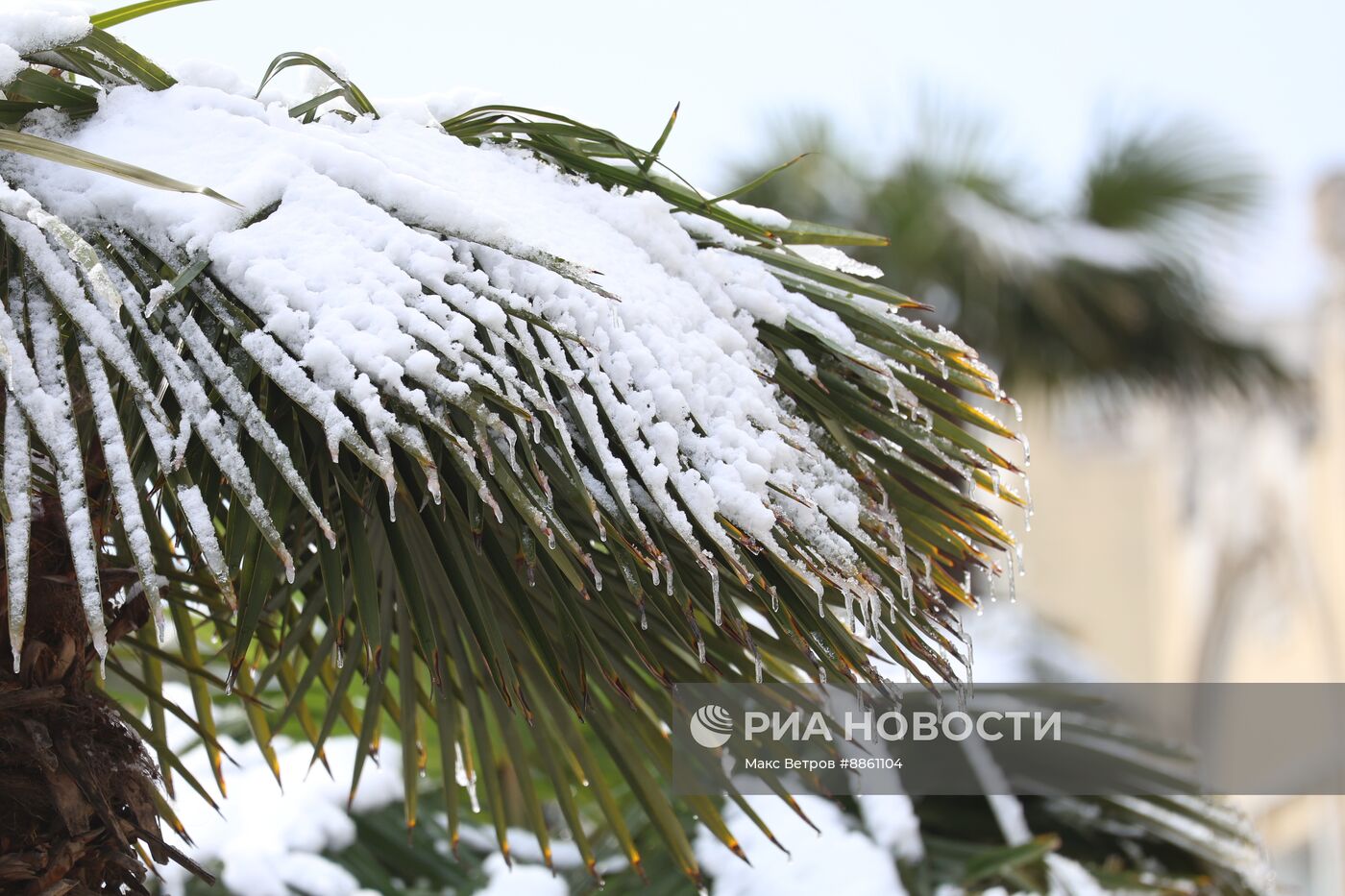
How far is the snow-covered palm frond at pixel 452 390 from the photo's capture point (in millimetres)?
985

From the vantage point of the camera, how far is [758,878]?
1.87m

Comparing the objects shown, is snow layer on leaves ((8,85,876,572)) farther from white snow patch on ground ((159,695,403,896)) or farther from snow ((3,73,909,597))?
white snow patch on ground ((159,695,403,896))

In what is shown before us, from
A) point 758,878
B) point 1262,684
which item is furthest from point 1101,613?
point 758,878

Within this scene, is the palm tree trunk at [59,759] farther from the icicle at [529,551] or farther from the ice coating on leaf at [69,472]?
the icicle at [529,551]

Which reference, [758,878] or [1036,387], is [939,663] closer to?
[758,878]

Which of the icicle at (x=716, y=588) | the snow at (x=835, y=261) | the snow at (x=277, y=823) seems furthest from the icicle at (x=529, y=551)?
the snow at (x=277, y=823)

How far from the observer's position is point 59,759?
1.12 metres

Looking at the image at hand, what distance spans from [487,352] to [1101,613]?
61.3 ft

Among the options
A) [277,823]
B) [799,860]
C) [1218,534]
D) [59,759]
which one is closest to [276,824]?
[277,823]

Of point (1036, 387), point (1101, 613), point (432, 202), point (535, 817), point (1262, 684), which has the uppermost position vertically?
point (1101, 613)

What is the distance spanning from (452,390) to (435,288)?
11 centimetres

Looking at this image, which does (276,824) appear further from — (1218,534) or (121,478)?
(1218,534)

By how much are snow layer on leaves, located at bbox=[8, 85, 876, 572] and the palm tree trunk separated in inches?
10.8

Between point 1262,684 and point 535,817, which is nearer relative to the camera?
point 535,817
